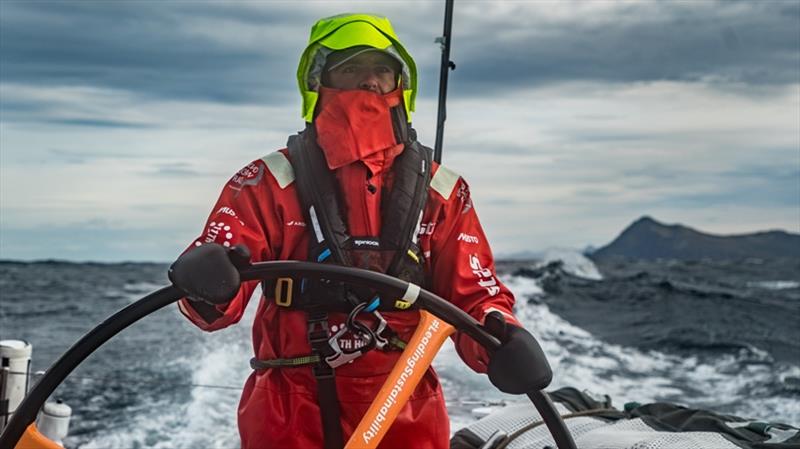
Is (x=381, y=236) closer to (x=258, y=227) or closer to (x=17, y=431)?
(x=258, y=227)

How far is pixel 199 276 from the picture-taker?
154 centimetres

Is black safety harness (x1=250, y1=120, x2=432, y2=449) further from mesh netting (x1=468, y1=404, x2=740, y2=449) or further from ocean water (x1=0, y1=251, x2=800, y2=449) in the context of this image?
ocean water (x1=0, y1=251, x2=800, y2=449)

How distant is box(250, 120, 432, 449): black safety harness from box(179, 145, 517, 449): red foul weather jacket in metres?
0.03

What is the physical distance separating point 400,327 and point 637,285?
16329mm

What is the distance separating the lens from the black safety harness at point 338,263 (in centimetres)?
200

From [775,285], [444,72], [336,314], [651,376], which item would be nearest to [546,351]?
[651,376]

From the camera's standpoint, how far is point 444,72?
297 centimetres

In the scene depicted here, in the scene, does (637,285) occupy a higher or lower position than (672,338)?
lower

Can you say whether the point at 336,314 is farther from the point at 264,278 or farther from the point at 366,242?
the point at 264,278

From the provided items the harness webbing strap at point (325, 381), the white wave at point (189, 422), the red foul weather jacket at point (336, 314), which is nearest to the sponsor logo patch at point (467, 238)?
the red foul weather jacket at point (336, 314)

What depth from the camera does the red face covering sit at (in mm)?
2070

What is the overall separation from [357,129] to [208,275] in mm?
645

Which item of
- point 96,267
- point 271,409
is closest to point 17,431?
point 271,409

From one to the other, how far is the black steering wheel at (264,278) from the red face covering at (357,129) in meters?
0.55
